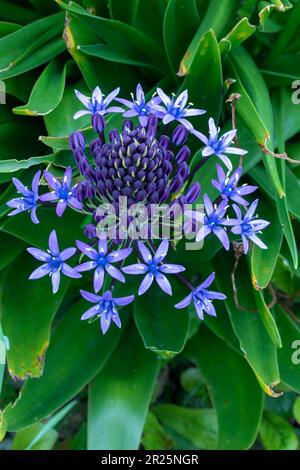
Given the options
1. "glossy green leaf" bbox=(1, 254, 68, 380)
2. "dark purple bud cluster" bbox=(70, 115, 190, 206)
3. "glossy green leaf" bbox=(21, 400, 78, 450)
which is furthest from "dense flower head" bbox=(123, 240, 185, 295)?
"glossy green leaf" bbox=(21, 400, 78, 450)

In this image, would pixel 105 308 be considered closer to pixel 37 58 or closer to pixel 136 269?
pixel 136 269

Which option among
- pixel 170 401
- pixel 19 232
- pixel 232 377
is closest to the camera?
pixel 19 232

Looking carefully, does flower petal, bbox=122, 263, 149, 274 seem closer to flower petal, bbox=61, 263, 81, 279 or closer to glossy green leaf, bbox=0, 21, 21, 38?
flower petal, bbox=61, 263, 81, 279

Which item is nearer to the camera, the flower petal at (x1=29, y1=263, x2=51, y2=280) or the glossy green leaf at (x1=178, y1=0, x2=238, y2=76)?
the flower petal at (x1=29, y1=263, x2=51, y2=280)

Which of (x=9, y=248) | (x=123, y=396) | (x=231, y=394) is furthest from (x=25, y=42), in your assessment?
(x=231, y=394)

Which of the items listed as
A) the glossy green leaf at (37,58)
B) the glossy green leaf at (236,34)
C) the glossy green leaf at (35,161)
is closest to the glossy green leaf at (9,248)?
the glossy green leaf at (35,161)
